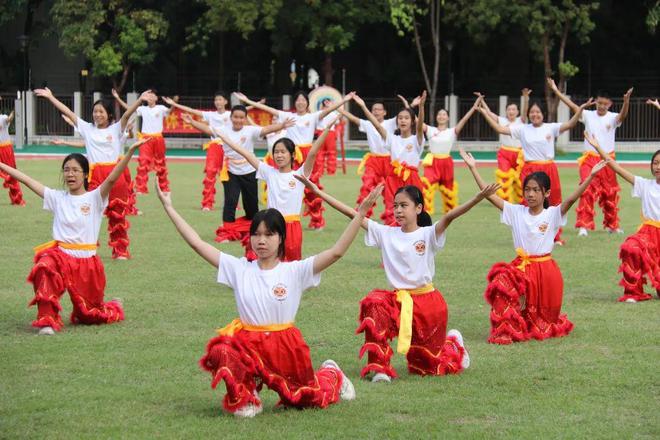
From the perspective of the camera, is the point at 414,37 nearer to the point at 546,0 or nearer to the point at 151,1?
the point at 546,0

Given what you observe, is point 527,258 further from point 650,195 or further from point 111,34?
point 111,34

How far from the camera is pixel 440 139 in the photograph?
19031 mm

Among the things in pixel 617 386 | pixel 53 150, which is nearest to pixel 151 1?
pixel 53 150

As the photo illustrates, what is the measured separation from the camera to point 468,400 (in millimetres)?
7461

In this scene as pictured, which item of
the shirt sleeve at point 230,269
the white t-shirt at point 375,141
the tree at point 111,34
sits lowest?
the shirt sleeve at point 230,269

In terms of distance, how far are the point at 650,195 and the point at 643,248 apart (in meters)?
0.55

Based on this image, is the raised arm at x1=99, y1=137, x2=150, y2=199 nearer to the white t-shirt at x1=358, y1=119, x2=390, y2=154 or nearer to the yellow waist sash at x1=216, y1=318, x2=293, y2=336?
the yellow waist sash at x1=216, y1=318, x2=293, y2=336

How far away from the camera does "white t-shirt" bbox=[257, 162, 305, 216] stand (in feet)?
38.7

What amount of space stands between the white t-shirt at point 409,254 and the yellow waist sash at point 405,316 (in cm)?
4

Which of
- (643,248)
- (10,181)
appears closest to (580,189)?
(643,248)

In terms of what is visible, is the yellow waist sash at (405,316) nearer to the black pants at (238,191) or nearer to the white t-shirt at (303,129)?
the black pants at (238,191)

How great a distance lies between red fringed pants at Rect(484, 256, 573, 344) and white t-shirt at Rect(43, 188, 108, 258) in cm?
325

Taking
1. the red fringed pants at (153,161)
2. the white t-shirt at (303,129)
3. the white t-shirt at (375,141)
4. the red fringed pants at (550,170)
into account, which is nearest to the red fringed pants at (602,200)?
the red fringed pants at (550,170)

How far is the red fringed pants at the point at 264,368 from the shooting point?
22.7 feet
